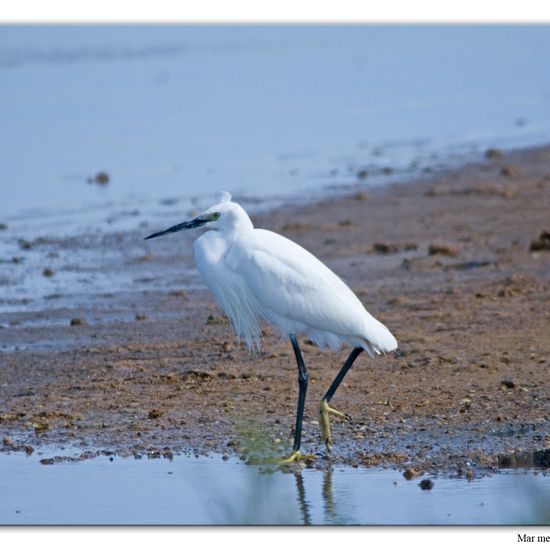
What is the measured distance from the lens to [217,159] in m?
16.3

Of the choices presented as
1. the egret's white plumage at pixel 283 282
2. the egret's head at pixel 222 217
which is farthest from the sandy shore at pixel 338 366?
the egret's head at pixel 222 217

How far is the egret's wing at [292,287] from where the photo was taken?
22.0ft

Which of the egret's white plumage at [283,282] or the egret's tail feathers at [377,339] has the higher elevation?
the egret's white plumage at [283,282]

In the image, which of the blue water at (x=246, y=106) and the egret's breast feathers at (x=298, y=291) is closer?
the egret's breast feathers at (x=298, y=291)

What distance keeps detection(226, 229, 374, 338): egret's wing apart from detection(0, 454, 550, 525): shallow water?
78 centimetres

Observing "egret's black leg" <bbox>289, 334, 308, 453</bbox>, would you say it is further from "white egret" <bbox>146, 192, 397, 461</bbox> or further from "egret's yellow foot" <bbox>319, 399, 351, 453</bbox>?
"egret's yellow foot" <bbox>319, 399, 351, 453</bbox>

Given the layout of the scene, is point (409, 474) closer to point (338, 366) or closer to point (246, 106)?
point (338, 366)

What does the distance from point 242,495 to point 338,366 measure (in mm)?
2205

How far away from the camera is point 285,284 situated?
675 cm

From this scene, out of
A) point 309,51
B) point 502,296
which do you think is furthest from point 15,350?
point 309,51

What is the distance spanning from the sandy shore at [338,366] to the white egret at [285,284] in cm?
57

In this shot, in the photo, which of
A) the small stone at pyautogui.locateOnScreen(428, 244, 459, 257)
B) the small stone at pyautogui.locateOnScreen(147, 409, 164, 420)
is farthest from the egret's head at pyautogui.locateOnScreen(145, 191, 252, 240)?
the small stone at pyautogui.locateOnScreen(428, 244, 459, 257)

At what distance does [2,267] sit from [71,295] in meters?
1.16

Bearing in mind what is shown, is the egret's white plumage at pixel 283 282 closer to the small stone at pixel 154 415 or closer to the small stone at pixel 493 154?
the small stone at pixel 154 415
